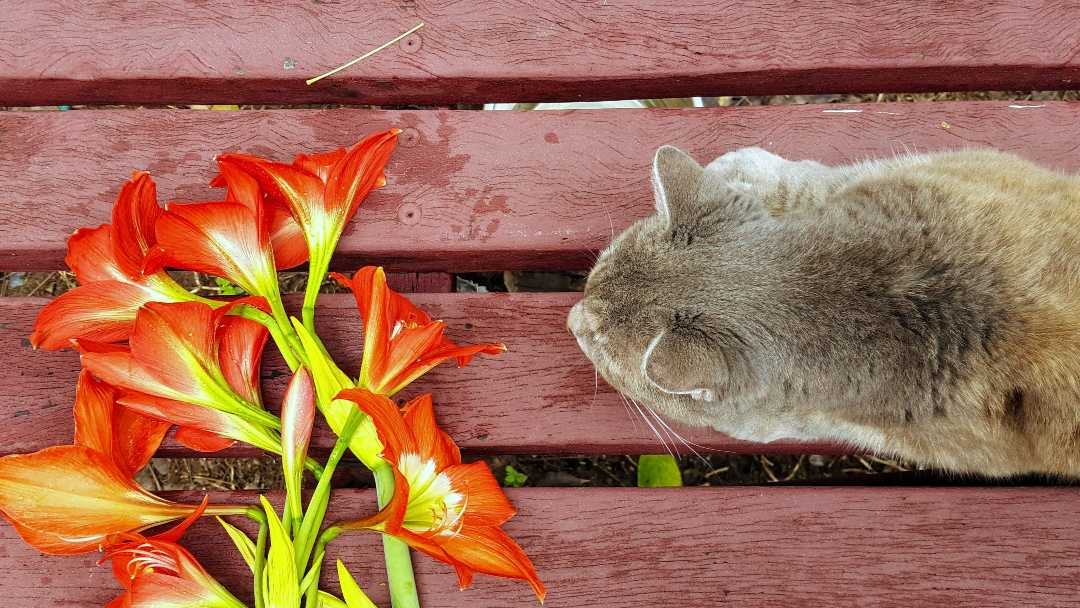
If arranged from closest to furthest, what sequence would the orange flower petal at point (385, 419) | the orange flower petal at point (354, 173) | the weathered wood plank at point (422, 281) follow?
1. the orange flower petal at point (385, 419)
2. the orange flower petal at point (354, 173)
3. the weathered wood plank at point (422, 281)

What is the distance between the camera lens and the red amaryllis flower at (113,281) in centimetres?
120

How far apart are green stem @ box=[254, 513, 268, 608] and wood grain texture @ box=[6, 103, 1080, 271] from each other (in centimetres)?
56

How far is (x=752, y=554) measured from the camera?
1.47 metres

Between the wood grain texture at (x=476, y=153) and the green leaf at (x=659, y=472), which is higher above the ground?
the wood grain texture at (x=476, y=153)

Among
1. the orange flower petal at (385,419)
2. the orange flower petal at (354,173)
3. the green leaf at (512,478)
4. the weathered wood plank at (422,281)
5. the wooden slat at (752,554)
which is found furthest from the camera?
the green leaf at (512,478)

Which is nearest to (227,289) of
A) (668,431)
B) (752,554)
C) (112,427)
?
(112,427)

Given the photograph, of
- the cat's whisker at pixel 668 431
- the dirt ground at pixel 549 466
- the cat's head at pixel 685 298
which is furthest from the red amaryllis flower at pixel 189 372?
the cat's whisker at pixel 668 431

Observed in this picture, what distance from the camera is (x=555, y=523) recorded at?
1479 millimetres

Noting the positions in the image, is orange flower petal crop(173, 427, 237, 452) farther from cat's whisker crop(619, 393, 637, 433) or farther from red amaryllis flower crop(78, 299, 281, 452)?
cat's whisker crop(619, 393, 637, 433)

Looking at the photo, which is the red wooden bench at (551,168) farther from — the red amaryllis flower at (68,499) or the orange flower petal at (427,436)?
the red amaryllis flower at (68,499)

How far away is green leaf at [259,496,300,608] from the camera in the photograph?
1135 millimetres

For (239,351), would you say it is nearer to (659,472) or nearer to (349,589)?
(349,589)

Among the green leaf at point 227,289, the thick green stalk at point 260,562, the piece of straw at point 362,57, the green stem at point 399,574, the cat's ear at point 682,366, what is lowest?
the green stem at point 399,574

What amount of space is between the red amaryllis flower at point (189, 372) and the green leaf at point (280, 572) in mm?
152
